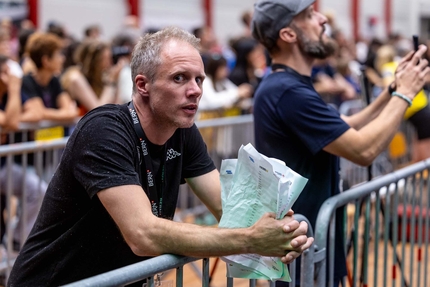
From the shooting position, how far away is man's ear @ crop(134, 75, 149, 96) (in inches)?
101

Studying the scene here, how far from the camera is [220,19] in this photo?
21.3m

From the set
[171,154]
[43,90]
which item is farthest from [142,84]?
[43,90]

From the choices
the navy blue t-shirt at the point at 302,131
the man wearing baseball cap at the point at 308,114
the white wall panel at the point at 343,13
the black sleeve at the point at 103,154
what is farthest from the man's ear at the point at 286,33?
the white wall panel at the point at 343,13

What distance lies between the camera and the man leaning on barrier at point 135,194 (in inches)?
90.0

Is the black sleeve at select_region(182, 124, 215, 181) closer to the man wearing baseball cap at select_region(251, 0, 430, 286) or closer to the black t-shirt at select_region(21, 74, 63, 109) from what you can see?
the man wearing baseball cap at select_region(251, 0, 430, 286)

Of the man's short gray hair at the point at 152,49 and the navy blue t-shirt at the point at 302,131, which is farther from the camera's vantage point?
the navy blue t-shirt at the point at 302,131

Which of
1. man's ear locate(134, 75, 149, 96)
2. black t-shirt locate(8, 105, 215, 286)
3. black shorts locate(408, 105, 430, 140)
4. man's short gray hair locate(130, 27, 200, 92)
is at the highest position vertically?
man's short gray hair locate(130, 27, 200, 92)

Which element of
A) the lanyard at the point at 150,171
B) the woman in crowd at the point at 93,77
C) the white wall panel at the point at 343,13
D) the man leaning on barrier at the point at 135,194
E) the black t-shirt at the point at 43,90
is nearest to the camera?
the man leaning on barrier at the point at 135,194

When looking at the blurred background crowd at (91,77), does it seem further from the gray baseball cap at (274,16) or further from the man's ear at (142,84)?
the man's ear at (142,84)

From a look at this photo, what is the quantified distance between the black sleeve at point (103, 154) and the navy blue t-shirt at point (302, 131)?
105cm

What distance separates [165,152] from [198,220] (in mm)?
4405

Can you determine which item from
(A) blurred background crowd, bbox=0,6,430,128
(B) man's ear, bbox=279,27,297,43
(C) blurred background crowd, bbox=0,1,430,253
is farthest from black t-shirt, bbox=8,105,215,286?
(A) blurred background crowd, bbox=0,6,430,128

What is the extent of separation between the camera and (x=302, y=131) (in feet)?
10.7

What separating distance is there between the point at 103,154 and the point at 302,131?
1199 mm
